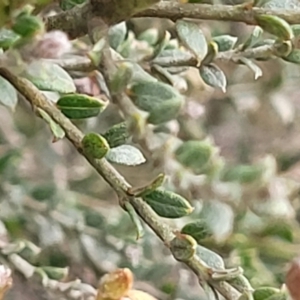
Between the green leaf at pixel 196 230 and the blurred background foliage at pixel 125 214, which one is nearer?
the green leaf at pixel 196 230

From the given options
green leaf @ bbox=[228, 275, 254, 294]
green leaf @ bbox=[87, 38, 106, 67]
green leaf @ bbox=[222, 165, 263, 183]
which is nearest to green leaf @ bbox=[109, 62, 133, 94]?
green leaf @ bbox=[87, 38, 106, 67]

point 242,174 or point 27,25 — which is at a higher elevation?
point 27,25

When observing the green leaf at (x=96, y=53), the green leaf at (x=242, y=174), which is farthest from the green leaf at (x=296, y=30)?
the green leaf at (x=242, y=174)

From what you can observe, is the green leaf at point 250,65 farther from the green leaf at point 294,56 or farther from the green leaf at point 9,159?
the green leaf at point 9,159

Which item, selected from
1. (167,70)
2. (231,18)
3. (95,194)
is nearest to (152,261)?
(95,194)

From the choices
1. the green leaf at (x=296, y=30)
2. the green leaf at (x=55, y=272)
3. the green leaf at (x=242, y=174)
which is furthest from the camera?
the green leaf at (x=242, y=174)

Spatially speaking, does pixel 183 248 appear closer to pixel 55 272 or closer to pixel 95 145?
pixel 95 145

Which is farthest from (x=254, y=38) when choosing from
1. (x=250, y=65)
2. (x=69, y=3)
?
(x=69, y=3)
